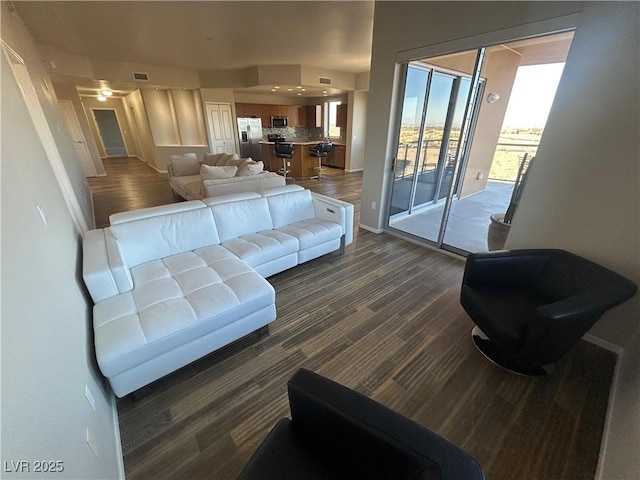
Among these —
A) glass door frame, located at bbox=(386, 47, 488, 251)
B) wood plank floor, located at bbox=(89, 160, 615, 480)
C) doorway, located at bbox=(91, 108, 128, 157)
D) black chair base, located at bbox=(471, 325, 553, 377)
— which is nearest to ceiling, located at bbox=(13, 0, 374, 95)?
glass door frame, located at bbox=(386, 47, 488, 251)

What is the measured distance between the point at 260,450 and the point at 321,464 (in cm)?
23

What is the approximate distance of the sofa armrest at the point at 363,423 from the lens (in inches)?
26.9

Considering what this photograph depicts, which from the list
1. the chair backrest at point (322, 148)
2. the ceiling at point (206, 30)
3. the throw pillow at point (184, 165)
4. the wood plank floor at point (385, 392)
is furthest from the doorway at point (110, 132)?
the wood plank floor at point (385, 392)

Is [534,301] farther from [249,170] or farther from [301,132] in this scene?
[301,132]

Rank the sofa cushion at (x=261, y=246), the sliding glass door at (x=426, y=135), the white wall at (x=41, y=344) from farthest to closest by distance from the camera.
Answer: the sliding glass door at (x=426, y=135) < the sofa cushion at (x=261, y=246) < the white wall at (x=41, y=344)

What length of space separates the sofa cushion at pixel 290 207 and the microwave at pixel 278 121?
7.13m

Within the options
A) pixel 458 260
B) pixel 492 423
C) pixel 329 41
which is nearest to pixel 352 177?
pixel 329 41

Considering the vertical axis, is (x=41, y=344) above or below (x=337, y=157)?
above

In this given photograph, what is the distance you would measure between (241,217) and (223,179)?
164cm

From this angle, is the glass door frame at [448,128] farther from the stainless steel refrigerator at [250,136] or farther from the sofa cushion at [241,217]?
the stainless steel refrigerator at [250,136]

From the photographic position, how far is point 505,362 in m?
1.71

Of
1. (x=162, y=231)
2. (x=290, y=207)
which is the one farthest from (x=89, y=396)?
(x=290, y=207)

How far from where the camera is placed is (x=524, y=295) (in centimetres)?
182

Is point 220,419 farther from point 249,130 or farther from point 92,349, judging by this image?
point 249,130
